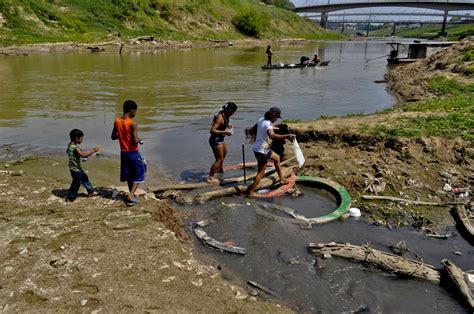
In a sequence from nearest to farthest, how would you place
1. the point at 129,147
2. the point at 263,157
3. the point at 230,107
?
the point at 129,147 → the point at 263,157 → the point at 230,107

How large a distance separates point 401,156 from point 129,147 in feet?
20.8

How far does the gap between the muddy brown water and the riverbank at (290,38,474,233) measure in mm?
710

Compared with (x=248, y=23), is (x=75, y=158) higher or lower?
lower

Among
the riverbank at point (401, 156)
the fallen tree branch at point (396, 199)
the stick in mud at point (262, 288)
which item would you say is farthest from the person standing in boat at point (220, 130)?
the stick in mud at point (262, 288)

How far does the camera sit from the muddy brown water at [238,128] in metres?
5.50

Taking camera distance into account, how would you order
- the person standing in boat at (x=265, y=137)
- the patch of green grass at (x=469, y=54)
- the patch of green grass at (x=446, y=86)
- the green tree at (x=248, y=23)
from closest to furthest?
the person standing in boat at (x=265, y=137) < the patch of green grass at (x=446, y=86) < the patch of green grass at (x=469, y=54) < the green tree at (x=248, y=23)

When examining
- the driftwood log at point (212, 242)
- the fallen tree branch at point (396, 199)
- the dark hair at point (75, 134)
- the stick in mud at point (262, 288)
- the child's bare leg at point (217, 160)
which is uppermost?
the dark hair at point (75, 134)

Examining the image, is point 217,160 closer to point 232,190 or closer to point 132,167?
point 232,190

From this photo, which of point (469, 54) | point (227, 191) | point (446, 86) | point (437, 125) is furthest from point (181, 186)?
point (469, 54)

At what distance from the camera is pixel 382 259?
19.3 feet

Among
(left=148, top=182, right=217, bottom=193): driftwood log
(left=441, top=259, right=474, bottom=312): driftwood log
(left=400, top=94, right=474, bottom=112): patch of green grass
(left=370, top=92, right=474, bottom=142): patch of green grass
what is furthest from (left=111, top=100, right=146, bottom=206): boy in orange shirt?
(left=400, top=94, right=474, bottom=112): patch of green grass

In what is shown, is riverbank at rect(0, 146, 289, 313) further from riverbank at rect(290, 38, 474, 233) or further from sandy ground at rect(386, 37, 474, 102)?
sandy ground at rect(386, 37, 474, 102)

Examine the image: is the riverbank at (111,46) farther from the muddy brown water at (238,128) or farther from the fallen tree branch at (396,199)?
the fallen tree branch at (396,199)

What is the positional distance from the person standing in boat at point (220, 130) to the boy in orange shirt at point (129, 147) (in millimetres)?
1843
